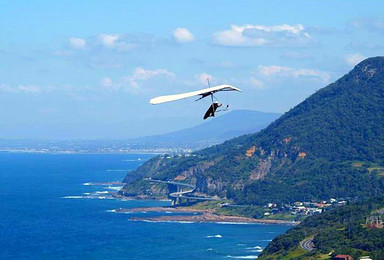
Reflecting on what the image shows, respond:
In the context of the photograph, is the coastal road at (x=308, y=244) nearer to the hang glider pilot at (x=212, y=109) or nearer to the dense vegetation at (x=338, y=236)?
the dense vegetation at (x=338, y=236)

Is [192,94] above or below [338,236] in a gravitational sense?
above

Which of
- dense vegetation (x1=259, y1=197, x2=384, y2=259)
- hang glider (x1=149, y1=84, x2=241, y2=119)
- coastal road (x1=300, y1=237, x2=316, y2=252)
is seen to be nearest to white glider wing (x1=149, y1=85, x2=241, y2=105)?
hang glider (x1=149, y1=84, x2=241, y2=119)

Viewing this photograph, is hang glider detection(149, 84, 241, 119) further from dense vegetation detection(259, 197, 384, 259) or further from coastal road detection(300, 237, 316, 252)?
coastal road detection(300, 237, 316, 252)

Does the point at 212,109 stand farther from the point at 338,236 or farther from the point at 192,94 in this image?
the point at 338,236

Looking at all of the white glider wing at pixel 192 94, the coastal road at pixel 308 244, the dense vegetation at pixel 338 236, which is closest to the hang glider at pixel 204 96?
the white glider wing at pixel 192 94

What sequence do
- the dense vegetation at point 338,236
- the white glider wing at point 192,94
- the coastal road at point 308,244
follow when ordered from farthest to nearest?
the coastal road at point 308,244
the dense vegetation at point 338,236
the white glider wing at point 192,94

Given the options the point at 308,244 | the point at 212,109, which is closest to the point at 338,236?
the point at 308,244

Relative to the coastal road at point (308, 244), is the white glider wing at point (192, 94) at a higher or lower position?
higher

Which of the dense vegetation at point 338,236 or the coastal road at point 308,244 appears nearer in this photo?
the dense vegetation at point 338,236
